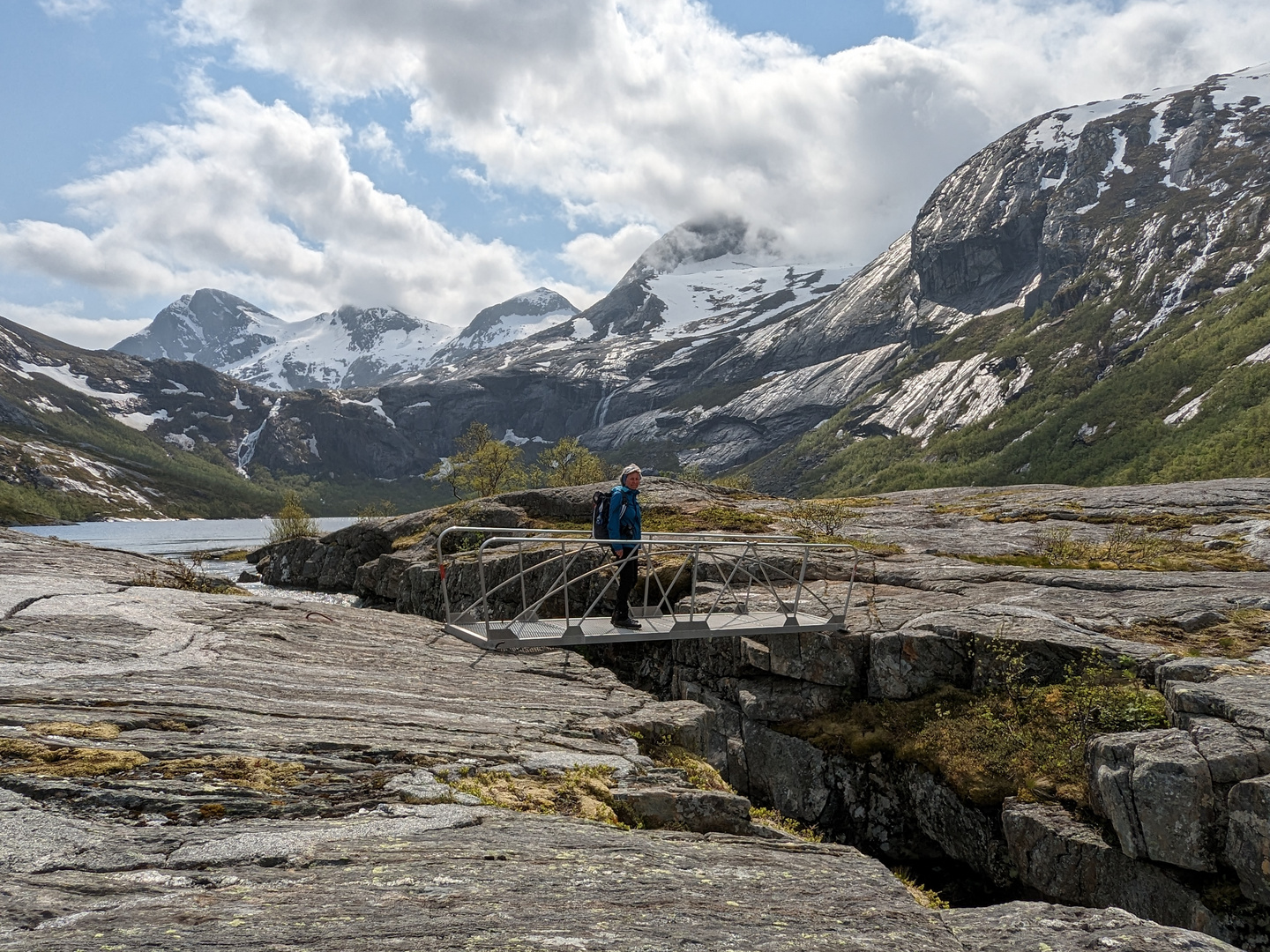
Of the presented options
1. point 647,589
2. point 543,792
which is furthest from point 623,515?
point 543,792

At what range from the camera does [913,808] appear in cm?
1559

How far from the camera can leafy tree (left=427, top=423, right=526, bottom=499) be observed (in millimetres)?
76500

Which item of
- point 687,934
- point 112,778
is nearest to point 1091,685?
point 687,934

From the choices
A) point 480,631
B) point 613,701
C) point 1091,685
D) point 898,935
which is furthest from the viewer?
point 480,631

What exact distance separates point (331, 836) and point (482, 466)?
237 ft

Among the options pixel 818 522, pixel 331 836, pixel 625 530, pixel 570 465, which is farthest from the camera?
pixel 570 465

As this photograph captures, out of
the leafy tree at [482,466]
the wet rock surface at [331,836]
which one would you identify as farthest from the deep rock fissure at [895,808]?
the leafy tree at [482,466]

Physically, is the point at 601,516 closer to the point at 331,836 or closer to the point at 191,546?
the point at 331,836

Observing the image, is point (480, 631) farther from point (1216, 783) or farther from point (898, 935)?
point (1216, 783)

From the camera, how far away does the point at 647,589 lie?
17.0m

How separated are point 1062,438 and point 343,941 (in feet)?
660

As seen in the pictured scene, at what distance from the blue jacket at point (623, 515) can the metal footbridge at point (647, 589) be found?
1.94 feet

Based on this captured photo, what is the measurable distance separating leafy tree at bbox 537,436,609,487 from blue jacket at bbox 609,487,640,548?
2608 inches

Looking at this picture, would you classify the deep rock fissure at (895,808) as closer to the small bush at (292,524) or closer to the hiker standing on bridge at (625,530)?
the hiker standing on bridge at (625,530)
